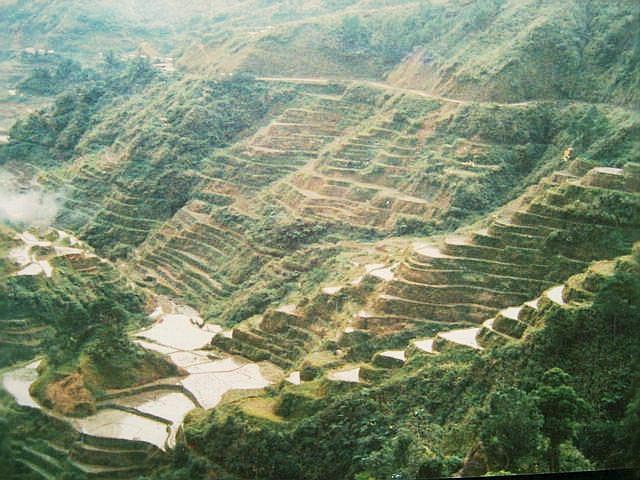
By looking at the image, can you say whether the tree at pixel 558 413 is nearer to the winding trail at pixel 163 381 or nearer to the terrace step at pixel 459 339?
the terrace step at pixel 459 339

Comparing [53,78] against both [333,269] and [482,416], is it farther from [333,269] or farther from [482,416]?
[482,416]

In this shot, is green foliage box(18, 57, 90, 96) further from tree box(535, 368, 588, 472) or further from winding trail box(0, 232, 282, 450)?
tree box(535, 368, 588, 472)

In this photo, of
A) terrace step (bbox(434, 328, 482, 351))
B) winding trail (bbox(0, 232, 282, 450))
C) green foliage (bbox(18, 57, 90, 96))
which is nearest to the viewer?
winding trail (bbox(0, 232, 282, 450))

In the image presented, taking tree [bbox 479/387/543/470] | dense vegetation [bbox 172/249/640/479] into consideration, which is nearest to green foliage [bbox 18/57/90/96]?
dense vegetation [bbox 172/249/640/479]

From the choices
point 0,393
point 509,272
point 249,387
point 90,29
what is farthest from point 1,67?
point 509,272

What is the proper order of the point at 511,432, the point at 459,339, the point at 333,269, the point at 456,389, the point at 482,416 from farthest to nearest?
the point at 333,269 → the point at 459,339 → the point at 456,389 → the point at 482,416 → the point at 511,432

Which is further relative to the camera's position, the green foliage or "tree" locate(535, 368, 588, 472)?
the green foliage

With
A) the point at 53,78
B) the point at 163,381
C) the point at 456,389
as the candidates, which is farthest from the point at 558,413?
the point at 53,78

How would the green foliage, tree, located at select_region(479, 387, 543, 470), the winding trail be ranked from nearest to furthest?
the winding trail
tree, located at select_region(479, 387, 543, 470)
the green foliage
